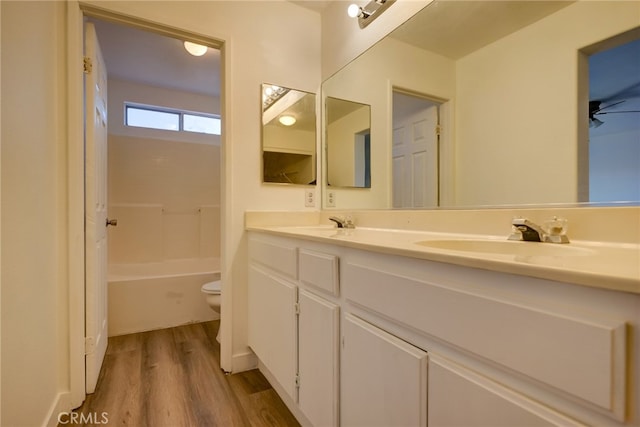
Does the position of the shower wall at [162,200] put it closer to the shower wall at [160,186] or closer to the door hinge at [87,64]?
the shower wall at [160,186]

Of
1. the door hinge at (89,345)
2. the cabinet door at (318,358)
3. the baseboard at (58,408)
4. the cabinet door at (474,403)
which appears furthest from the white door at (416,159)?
the baseboard at (58,408)

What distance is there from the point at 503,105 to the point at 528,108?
0.10 metres

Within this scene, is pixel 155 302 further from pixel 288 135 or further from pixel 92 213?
pixel 288 135

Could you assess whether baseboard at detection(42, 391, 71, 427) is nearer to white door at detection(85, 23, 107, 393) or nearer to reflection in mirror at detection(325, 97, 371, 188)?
white door at detection(85, 23, 107, 393)

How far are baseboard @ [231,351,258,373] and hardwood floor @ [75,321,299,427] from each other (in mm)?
33

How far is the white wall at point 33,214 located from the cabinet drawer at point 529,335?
1.29 metres

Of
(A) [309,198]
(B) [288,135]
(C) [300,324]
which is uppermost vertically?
(B) [288,135]

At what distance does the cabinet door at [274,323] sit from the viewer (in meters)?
1.26

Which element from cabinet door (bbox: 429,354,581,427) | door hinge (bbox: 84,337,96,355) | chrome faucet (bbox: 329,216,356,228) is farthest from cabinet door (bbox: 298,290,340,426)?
door hinge (bbox: 84,337,96,355)

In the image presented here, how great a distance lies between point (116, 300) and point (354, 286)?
2.23 m

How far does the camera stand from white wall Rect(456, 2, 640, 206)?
0.92 m

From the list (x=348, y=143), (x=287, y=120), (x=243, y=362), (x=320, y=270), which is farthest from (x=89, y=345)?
(x=348, y=143)

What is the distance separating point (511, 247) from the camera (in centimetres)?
92

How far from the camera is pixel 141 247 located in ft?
10.2
